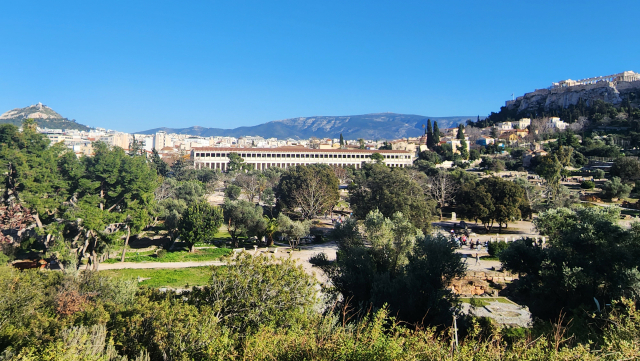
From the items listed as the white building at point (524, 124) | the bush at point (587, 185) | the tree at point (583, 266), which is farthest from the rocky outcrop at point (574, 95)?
the tree at point (583, 266)

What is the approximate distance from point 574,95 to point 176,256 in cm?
12046

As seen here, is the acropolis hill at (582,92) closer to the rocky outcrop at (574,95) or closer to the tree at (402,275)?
the rocky outcrop at (574,95)

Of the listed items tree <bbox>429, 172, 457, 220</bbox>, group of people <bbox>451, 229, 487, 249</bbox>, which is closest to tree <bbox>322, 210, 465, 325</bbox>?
group of people <bbox>451, 229, 487, 249</bbox>

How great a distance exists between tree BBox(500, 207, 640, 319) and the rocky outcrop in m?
106

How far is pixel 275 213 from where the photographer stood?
1458 inches

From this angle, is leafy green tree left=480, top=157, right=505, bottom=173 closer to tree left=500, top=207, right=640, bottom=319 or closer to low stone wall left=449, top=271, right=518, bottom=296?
low stone wall left=449, top=271, right=518, bottom=296

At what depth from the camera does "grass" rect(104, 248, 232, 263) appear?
2288 cm

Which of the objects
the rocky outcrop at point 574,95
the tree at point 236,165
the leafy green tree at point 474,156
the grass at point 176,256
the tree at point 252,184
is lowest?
the grass at point 176,256


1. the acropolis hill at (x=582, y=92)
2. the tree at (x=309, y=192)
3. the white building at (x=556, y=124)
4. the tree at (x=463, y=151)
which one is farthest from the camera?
the acropolis hill at (x=582, y=92)

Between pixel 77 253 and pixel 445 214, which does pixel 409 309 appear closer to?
pixel 77 253

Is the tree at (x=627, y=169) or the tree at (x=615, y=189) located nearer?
the tree at (x=615, y=189)

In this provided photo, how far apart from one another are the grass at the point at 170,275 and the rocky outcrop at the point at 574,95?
360ft

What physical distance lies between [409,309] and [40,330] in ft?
30.4

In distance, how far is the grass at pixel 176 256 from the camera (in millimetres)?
22875
